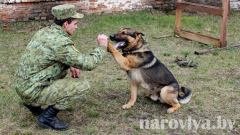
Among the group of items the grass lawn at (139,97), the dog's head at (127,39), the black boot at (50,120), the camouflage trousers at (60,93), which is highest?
the dog's head at (127,39)

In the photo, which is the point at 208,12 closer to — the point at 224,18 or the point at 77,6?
the point at 224,18

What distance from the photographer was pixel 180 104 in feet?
15.9

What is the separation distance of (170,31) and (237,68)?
11.0ft

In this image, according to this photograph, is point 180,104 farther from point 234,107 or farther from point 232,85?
point 232,85

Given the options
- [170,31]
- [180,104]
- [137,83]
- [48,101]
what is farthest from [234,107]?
[170,31]

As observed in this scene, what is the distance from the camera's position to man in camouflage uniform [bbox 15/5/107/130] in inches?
143

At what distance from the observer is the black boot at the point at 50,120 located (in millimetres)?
3836

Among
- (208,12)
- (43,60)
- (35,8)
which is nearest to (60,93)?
(43,60)

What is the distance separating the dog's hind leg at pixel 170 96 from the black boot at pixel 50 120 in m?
1.59

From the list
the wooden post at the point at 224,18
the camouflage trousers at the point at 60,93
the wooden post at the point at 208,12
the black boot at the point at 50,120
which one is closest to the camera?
the camouflage trousers at the point at 60,93

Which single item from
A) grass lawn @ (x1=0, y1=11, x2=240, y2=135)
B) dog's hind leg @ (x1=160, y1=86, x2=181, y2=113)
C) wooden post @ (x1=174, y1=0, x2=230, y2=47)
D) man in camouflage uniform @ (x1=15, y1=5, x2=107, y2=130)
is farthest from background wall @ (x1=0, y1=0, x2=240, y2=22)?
dog's hind leg @ (x1=160, y1=86, x2=181, y2=113)

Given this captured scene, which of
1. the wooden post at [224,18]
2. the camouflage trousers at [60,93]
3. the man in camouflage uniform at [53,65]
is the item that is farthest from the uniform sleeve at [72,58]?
the wooden post at [224,18]

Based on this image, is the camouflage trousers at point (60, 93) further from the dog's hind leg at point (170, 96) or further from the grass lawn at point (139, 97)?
the dog's hind leg at point (170, 96)

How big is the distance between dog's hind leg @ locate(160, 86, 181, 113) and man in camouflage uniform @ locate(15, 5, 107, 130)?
1.27 metres
